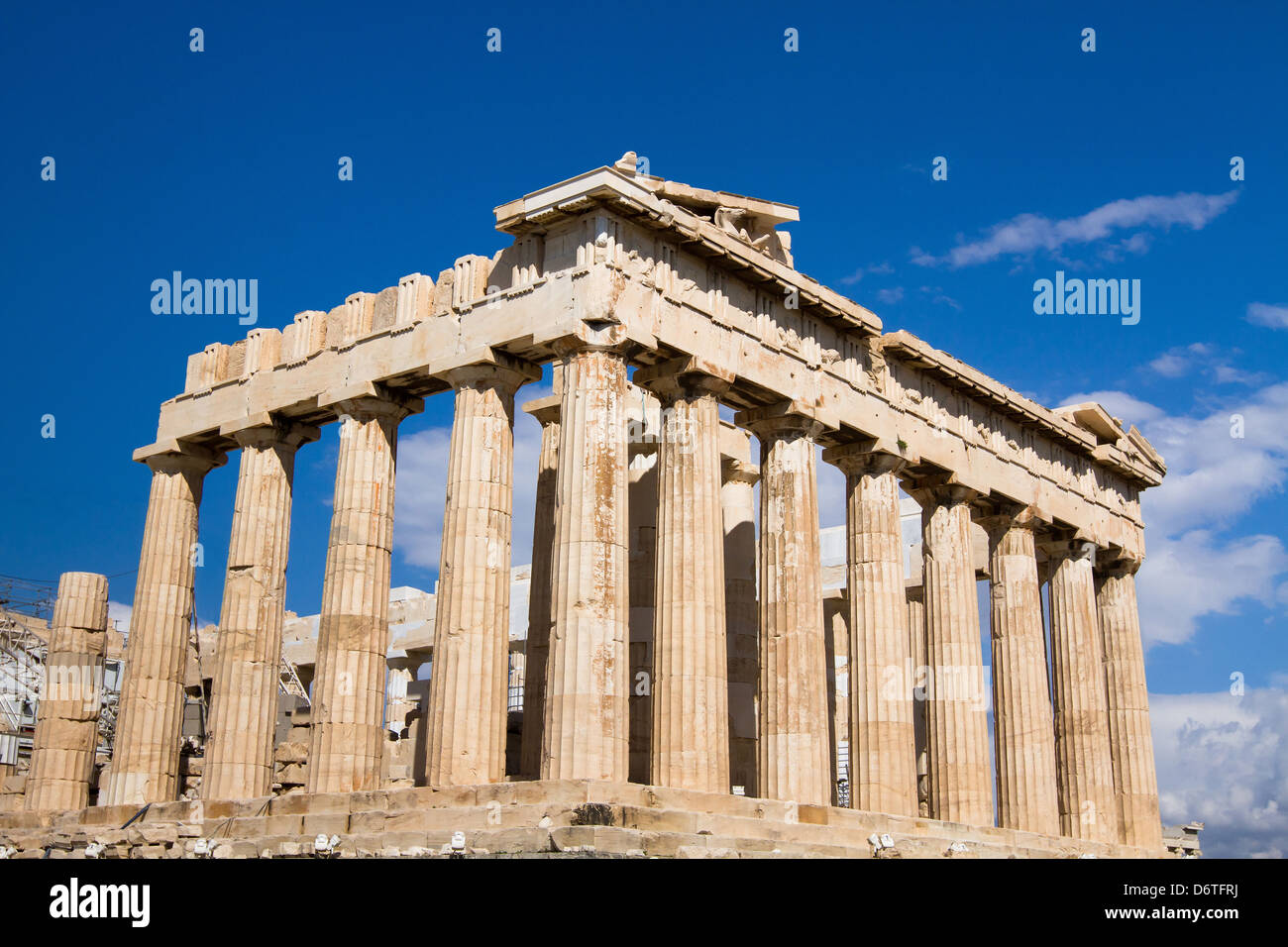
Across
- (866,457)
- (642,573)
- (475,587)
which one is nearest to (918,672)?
(866,457)

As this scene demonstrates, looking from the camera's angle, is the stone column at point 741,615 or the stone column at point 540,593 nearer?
the stone column at point 540,593

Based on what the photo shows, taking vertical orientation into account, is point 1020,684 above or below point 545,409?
below

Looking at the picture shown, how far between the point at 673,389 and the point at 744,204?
15.2ft

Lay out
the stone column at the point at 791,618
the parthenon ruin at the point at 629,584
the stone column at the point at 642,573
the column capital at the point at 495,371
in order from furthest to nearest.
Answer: the stone column at the point at 642,573 < the stone column at the point at 791,618 < the column capital at the point at 495,371 < the parthenon ruin at the point at 629,584

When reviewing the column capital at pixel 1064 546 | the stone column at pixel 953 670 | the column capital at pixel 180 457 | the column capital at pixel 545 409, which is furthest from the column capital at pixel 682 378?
the column capital at pixel 1064 546

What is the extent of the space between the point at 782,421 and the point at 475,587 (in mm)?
7755

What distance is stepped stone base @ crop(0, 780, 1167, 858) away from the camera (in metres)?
22.7

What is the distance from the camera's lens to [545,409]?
32.9m

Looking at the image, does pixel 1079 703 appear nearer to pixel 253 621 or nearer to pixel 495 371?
pixel 495 371

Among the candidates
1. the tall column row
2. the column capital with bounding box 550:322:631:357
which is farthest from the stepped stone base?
the column capital with bounding box 550:322:631:357

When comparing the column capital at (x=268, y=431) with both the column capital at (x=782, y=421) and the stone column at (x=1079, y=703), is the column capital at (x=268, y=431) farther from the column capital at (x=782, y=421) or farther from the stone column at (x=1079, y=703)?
the stone column at (x=1079, y=703)

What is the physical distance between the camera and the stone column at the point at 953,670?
33.9 metres

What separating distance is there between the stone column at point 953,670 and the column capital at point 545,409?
9449 mm
